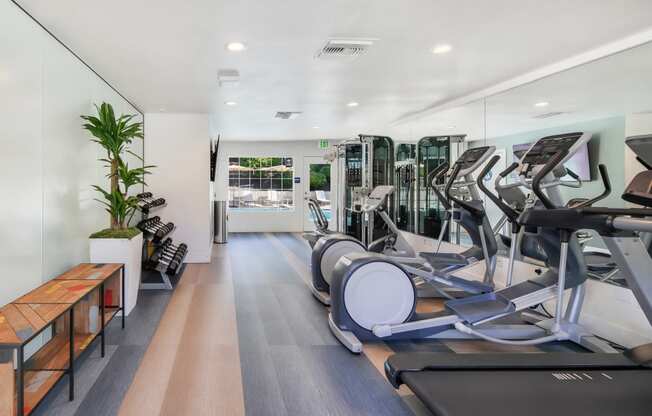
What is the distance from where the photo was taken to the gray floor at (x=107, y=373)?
7.66ft

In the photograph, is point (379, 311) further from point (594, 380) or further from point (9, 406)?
point (9, 406)

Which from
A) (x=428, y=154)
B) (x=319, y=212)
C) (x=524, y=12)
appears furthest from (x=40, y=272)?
(x=428, y=154)

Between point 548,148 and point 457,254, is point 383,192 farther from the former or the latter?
point 548,148

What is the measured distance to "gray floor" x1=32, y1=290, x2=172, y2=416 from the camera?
233cm

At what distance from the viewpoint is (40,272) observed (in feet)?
10.2

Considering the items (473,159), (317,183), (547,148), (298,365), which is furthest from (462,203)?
(317,183)

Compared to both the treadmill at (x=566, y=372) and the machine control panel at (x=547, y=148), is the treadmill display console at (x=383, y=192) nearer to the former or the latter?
the machine control panel at (x=547, y=148)

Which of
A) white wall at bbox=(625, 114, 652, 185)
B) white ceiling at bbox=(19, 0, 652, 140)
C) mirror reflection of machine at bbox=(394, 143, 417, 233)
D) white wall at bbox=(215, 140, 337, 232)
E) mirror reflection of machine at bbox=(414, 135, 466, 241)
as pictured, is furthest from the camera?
white wall at bbox=(215, 140, 337, 232)

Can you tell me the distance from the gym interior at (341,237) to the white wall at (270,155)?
5272 mm

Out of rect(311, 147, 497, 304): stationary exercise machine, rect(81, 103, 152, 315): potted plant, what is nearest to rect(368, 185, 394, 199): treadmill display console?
rect(311, 147, 497, 304): stationary exercise machine

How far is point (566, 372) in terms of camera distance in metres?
2.43

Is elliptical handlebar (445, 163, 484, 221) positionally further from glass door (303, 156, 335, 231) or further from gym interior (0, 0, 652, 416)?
glass door (303, 156, 335, 231)

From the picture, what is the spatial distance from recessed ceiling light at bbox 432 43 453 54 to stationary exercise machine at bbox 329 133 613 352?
1104mm

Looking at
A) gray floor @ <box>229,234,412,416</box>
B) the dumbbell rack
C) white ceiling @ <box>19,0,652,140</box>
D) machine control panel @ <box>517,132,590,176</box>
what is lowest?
gray floor @ <box>229,234,412,416</box>
